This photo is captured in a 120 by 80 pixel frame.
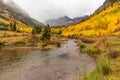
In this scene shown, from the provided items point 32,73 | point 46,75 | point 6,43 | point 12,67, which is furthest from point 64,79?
point 6,43

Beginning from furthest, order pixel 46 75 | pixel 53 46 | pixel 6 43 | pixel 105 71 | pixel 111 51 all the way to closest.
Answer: pixel 6 43
pixel 53 46
pixel 111 51
pixel 46 75
pixel 105 71

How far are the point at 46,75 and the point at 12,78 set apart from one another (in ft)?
23.5

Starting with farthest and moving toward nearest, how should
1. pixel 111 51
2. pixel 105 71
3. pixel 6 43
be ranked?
pixel 6 43 → pixel 111 51 → pixel 105 71

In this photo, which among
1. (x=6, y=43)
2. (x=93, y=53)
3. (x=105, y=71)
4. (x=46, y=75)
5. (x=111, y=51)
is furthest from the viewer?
(x=6, y=43)

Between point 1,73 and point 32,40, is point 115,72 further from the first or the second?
point 32,40

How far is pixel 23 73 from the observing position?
5253 cm

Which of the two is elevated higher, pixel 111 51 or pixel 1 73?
pixel 111 51

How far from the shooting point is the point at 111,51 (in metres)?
59.8

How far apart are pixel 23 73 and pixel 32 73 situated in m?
2.06

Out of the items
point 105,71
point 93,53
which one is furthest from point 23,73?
point 93,53

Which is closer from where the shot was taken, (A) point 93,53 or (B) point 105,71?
(B) point 105,71

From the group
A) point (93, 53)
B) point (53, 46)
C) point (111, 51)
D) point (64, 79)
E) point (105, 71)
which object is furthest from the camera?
point (53, 46)

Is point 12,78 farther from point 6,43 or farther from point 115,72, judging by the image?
point 6,43

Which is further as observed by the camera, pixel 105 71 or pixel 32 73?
pixel 32 73
